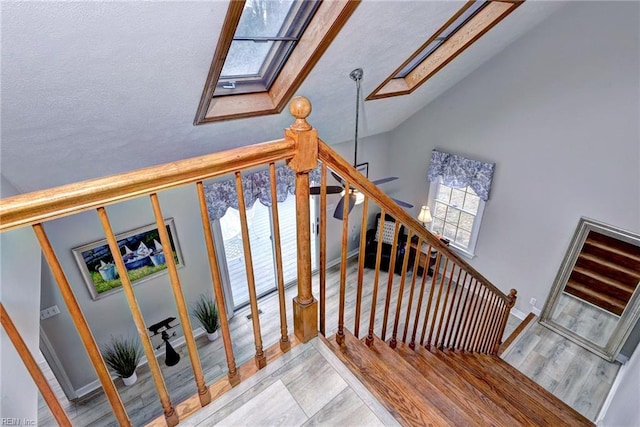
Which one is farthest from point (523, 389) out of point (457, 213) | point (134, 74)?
point (134, 74)

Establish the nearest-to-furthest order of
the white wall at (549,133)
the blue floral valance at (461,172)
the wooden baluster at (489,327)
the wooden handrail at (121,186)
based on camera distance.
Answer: the wooden handrail at (121,186), the white wall at (549,133), the wooden baluster at (489,327), the blue floral valance at (461,172)

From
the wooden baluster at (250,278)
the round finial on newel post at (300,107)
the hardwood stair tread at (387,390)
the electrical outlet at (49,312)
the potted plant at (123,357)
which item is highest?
the round finial on newel post at (300,107)

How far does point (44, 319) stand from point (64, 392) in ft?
3.07

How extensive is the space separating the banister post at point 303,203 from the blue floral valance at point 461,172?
3.75 meters

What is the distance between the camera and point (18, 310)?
1.85 metres

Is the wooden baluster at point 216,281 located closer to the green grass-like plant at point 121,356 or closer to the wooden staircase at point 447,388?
the wooden staircase at point 447,388

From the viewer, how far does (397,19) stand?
2.43 metres

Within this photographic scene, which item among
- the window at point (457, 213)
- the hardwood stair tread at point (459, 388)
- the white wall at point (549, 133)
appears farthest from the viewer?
the window at point (457, 213)

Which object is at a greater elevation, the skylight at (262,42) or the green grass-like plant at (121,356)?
the skylight at (262,42)

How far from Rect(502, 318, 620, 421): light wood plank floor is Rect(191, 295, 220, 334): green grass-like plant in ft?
12.3

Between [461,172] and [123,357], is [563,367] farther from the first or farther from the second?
[123,357]

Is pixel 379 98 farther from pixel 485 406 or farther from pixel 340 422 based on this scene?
pixel 340 422

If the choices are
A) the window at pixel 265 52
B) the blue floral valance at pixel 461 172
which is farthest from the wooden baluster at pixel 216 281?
the blue floral valance at pixel 461 172

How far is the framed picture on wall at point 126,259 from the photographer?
3531 millimetres
